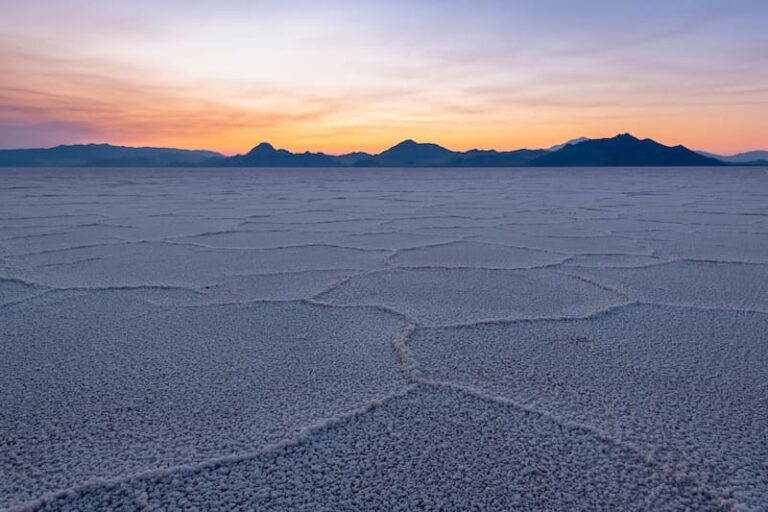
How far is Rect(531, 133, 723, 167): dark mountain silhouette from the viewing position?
8325 cm

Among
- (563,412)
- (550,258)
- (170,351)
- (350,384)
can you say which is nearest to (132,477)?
(350,384)

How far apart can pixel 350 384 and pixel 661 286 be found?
4.83 feet

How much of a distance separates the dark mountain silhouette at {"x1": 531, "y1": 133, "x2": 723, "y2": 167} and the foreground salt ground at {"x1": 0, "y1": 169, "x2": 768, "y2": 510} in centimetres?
8339

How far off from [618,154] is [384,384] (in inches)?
3789

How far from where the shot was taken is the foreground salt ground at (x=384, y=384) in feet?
2.65

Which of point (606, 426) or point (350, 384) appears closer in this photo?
point (606, 426)

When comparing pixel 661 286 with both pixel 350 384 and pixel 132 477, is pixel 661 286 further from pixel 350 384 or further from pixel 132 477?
pixel 132 477

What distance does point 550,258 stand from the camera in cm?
270

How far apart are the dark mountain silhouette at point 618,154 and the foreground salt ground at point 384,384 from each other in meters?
83.4

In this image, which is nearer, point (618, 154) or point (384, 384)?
point (384, 384)

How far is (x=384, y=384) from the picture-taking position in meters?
1.16

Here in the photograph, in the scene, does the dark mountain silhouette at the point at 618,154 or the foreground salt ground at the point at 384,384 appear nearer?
the foreground salt ground at the point at 384,384

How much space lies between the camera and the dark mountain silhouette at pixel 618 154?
83.2 m

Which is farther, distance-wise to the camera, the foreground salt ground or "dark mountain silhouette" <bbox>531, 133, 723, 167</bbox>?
"dark mountain silhouette" <bbox>531, 133, 723, 167</bbox>
